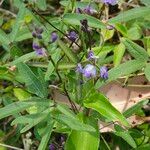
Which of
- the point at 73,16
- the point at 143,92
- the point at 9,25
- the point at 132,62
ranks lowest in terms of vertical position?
the point at 143,92

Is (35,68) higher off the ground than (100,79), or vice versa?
(100,79)

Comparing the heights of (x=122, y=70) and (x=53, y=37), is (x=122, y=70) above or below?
below

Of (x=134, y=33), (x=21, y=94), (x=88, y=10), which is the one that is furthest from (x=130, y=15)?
(x=21, y=94)

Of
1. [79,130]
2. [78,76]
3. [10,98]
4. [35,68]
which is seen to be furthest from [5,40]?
[79,130]

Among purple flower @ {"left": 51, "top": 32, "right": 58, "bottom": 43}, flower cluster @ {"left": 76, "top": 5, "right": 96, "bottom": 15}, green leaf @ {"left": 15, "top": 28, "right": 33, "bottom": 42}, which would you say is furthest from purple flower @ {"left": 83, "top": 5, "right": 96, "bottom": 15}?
green leaf @ {"left": 15, "top": 28, "right": 33, "bottom": 42}

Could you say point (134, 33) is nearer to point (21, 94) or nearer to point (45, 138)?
point (21, 94)

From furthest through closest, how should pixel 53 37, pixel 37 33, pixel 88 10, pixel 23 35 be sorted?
pixel 23 35, pixel 88 10, pixel 53 37, pixel 37 33

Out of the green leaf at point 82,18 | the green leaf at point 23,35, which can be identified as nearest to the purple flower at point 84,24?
the green leaf at point 82,18

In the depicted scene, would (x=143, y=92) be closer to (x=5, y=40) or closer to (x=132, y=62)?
(x=132, y=62)
